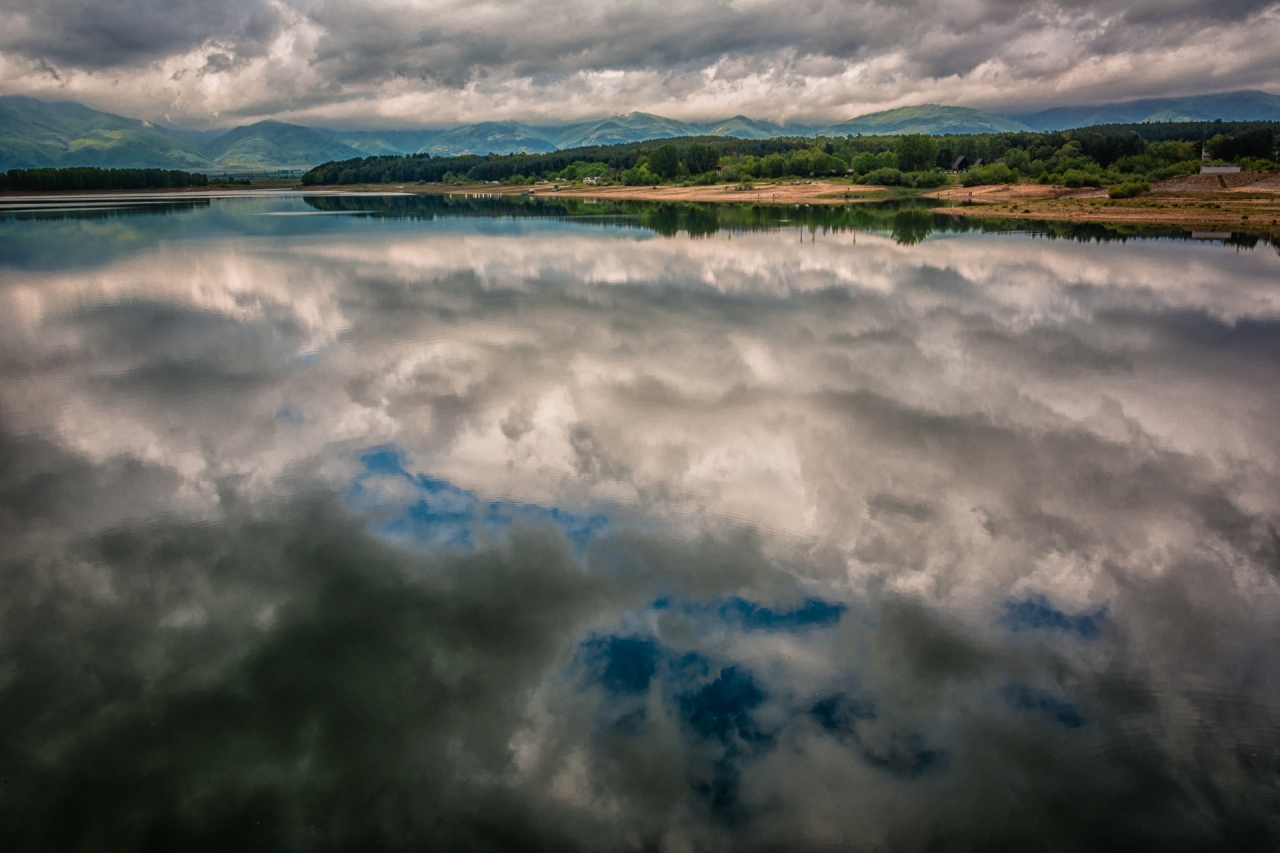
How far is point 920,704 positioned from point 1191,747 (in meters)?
2.49

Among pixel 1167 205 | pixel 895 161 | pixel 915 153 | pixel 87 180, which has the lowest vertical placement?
pixel 1167 205

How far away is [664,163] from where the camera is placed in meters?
130

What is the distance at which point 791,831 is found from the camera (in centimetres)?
604

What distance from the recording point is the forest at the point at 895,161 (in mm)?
87688

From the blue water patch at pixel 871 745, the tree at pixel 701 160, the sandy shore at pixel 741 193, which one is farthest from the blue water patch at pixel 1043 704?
the tree at pixel 701 160

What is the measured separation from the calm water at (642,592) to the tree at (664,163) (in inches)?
4576

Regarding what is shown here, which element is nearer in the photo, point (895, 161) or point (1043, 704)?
point (1043, 704)

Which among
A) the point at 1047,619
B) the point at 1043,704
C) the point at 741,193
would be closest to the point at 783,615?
the point at 1043,704

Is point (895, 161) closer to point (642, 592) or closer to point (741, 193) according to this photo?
point (741, 193)

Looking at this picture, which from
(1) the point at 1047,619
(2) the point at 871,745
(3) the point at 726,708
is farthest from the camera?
(1) the point at 1047,619

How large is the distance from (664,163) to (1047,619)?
131 meters

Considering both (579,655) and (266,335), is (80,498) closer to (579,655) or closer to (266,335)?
(579,655)

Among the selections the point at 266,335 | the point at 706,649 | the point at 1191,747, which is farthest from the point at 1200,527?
the point at 266,335

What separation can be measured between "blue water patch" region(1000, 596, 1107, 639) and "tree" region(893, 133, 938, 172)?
395 ft
